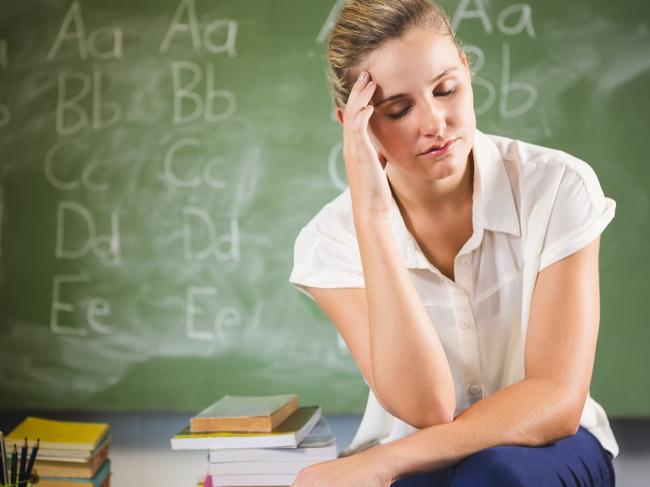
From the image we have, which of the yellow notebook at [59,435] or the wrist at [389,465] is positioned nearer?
the wrist at [389,465]

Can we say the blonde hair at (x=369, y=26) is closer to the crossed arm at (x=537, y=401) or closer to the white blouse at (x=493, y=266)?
the white blouse at (x=493, y=266)

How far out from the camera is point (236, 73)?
7.91ft

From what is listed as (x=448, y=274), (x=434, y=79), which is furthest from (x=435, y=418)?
(x=434, y=79)

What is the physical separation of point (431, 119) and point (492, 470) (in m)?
0.49

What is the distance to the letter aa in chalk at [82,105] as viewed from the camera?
8.09 feet

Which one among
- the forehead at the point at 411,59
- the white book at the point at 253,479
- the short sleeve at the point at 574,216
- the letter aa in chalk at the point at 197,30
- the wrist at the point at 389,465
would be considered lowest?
the wrist at the point at 389,465

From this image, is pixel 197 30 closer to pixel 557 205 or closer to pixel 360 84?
pixel 360 84

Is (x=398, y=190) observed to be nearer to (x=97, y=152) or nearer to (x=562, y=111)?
(x=562, y=111)

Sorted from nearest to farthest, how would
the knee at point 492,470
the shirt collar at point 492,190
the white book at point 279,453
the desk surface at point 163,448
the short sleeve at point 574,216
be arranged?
the knee at point 492,470 → the short sleeve at point 574,216 → the shirt collar at point 492,190 → the white book at point 279,453 → the desk surface at point 163,448

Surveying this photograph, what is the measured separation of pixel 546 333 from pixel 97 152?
1778mm

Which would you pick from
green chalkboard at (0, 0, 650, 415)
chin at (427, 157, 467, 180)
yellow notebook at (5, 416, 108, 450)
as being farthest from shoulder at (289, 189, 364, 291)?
green chalkboard at (0, 0, 650, 415)

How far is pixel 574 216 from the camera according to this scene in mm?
1127

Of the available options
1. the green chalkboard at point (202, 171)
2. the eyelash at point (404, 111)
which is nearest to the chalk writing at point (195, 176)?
the green chalkboard at point (202, 171)

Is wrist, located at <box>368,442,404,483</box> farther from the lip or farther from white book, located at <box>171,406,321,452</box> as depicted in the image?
the lip
